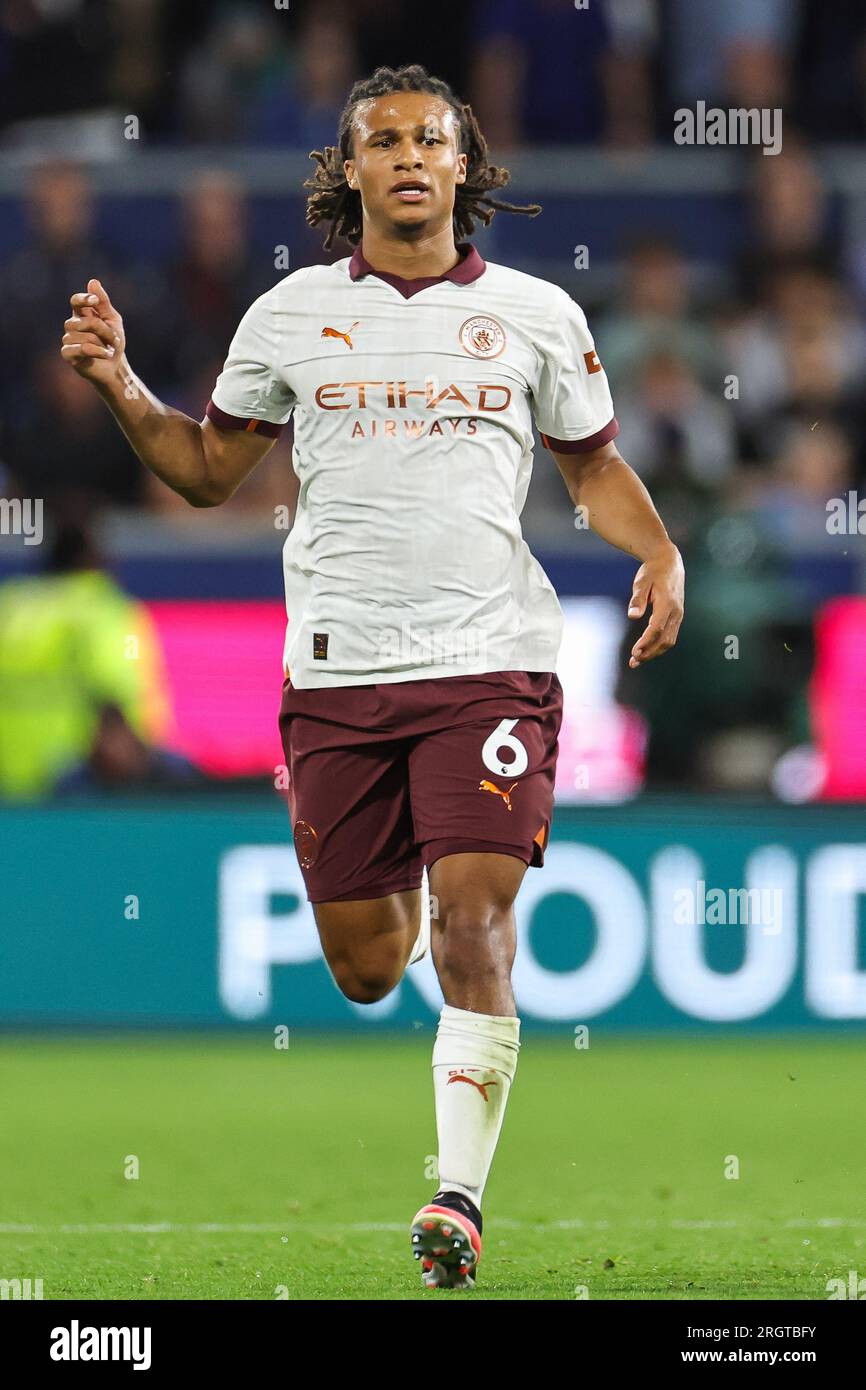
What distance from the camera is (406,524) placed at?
4.48 metres

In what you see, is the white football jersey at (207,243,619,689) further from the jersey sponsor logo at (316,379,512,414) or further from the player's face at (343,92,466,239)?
the player's face at (343,92,466,239)

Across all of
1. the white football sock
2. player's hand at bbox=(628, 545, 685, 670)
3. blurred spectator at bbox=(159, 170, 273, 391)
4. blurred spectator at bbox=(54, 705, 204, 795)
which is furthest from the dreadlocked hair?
blurred spectator at bbox=(159, 170, 273, 391)

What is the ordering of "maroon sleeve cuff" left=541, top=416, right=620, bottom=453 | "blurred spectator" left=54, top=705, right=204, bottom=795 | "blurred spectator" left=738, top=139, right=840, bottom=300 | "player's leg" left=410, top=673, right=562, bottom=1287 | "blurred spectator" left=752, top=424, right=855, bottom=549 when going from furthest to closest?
"blurred spectator" left=738, top=139, right=840, bottom=300 < "blurred spectator" left=752, top=424, right=855, bottom=549 < "blurred spectator" left=54, top=705, right=204, bottom=795 < "maroon sleeve cuff" left=541, top=416, right=620, bottom=453 < "player's leg" left=410, top=673, right=562, bottom=1287

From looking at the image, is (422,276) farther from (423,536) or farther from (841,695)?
(841,695)

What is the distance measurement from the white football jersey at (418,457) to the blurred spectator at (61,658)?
4691mm

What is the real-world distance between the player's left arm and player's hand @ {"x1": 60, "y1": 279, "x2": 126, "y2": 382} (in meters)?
0.92

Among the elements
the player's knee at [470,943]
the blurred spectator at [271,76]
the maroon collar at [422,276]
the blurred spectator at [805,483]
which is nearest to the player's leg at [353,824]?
the player's knee at [470,943]

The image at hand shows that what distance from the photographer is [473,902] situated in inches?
168

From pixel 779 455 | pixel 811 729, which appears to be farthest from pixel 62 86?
pixel 811 729

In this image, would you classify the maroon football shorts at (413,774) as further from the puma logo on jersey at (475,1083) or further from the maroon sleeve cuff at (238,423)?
the maroon sleeve cuff at (238,423)

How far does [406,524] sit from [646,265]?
21.4ft

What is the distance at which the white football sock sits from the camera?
4.19 meters

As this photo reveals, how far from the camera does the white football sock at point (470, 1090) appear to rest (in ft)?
13.7

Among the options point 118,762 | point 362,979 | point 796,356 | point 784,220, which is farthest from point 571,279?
point 362,979
